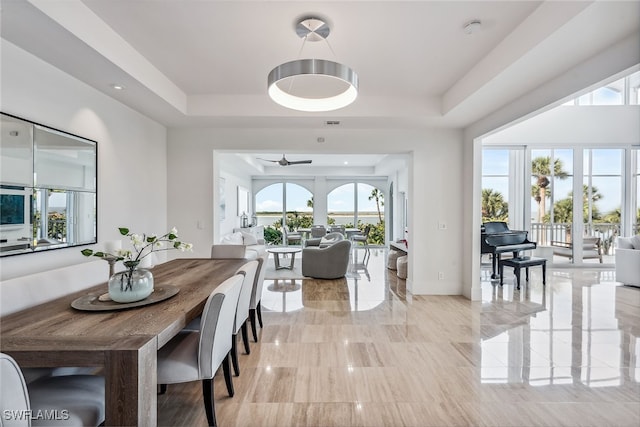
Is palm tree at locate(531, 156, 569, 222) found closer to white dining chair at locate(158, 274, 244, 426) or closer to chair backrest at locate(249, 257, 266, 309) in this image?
chair backrest at locate(249, 257, 266, 309)

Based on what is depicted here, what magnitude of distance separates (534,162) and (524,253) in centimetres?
206

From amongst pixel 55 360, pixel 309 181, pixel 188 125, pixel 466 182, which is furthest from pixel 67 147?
pixel 309 181

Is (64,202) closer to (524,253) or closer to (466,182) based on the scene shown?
(466,182)

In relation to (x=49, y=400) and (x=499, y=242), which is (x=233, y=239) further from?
(x=49, y=400)

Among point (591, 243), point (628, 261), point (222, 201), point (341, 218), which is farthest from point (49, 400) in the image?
point (341, 218)

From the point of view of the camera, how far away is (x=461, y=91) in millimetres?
3535

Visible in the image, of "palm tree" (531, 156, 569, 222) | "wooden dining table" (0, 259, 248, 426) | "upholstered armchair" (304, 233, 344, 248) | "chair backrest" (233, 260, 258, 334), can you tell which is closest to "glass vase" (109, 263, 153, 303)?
"wooden dining table" (0, 259, 248, 426)

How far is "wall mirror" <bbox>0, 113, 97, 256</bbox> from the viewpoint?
2225mm

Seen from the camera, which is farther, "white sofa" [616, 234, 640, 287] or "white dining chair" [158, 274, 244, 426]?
"white sofa" [616, 234, 640, 287]

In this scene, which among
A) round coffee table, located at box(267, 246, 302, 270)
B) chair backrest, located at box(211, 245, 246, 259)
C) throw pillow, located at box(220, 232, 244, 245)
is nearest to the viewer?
chair backrest, located at box(211, 245, 246, 259)

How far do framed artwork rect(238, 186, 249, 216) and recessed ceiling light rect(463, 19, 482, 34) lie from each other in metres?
8.28

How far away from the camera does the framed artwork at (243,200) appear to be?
9.93 m

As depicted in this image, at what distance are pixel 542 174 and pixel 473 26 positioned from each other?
6005 mm

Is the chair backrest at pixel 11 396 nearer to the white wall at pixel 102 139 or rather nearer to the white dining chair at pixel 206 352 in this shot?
the white dining chair at pixel 206 352
